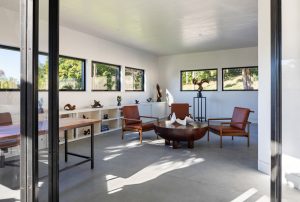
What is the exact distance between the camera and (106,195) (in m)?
2.43

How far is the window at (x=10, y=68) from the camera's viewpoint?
171 cm

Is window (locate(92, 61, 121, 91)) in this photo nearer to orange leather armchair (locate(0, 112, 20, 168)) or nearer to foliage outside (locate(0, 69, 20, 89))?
orange leather armchair (locate(0, 112, 20, 168))

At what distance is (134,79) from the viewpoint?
8.02 m

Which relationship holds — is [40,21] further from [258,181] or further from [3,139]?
[258,181]

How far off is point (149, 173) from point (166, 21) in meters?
3.37

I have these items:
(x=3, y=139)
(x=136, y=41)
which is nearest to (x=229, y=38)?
(x=136, y=41)

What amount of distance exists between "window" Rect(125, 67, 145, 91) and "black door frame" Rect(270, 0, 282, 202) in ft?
20.7

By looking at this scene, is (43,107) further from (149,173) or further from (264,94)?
(264,94)

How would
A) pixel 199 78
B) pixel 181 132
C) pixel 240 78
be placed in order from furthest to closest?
pixel 199 78, pixel 240 78, pixel 181 132

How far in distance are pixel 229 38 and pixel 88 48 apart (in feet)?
13.6

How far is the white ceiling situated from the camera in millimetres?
3926

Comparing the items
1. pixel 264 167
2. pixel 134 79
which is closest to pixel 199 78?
pixel 134 79

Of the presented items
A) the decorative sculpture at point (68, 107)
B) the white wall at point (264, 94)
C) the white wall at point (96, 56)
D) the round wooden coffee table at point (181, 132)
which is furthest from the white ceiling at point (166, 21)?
the round wooden coffee table at point (181, 132)

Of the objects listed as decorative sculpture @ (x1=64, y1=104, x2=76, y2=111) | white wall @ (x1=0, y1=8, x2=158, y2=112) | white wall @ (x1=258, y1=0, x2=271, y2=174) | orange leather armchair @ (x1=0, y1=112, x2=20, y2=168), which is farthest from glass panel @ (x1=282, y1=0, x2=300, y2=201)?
white wall @ (x1=0, y1=8, x2=158, y2=112)
